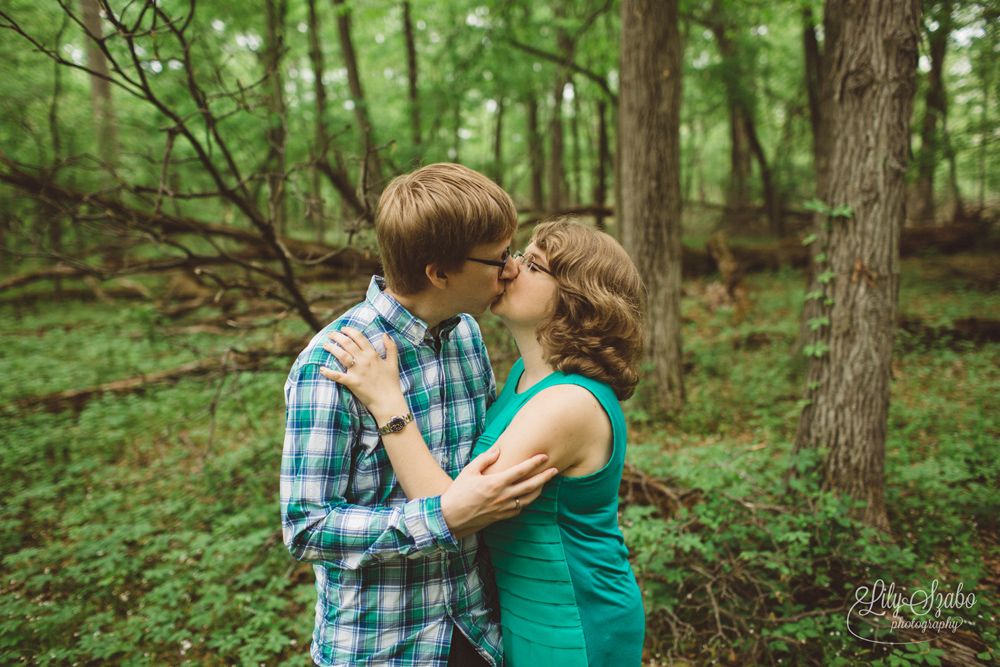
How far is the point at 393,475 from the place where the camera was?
1.44 metres

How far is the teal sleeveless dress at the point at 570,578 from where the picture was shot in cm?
148

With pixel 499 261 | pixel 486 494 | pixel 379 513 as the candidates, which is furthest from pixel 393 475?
pixel 499 261

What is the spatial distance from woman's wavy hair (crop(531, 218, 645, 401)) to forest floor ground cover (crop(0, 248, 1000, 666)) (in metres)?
1.76

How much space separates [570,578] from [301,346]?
353 cm

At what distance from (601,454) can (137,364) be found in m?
8.08

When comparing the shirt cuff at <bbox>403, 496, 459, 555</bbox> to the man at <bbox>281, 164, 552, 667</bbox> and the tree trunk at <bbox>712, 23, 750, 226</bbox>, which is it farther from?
the tree trunk at <bbox>712, 23, 750, 226</bbox>

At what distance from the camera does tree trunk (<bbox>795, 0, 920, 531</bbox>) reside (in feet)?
9.73

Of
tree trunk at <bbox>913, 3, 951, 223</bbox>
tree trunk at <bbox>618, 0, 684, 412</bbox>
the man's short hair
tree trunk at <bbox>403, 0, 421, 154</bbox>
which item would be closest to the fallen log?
tree trunk at <bbox>618, 0, 684, 412</bbox>

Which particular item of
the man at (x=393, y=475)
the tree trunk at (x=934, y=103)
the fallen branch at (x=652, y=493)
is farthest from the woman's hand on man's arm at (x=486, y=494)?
the tree trunk at (x=934, y=103)

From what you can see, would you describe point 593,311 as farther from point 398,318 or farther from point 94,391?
point 94,391

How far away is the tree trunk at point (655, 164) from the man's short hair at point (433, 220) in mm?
4347

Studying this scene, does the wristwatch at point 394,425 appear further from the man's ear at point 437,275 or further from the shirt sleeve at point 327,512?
the man's ear at point 437,275

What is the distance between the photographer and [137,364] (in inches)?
286

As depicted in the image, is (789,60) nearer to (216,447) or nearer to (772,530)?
(772,530)
